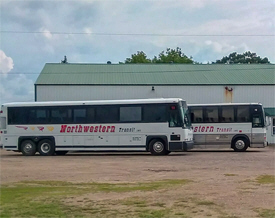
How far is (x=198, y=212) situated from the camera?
867 cm

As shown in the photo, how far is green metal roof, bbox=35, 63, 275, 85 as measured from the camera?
41.2 m

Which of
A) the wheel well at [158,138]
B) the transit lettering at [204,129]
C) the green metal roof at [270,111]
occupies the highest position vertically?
the green metal roof at [270,111]

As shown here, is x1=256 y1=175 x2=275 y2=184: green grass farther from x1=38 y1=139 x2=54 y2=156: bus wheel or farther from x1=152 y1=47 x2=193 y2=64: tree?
x1=152 y1=47 x2=193 y2=64: tree

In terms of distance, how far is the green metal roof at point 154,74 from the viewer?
41.2 m

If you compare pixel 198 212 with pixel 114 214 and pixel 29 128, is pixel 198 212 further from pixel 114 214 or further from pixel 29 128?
pixel 29 128

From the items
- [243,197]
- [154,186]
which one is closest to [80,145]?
[154,186]

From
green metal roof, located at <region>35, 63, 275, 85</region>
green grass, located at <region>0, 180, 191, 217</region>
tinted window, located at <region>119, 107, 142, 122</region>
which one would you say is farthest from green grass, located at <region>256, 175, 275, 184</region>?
green metal roof, located at <region>35, 63, 275, 85</region>

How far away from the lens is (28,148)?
85.7ft

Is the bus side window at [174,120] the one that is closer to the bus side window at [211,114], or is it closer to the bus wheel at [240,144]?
the bus side window at [211,114]

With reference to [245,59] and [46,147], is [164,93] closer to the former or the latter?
[46,147]

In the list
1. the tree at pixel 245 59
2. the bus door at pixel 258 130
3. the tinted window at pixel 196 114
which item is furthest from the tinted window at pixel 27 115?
the tree at pixel 245 59

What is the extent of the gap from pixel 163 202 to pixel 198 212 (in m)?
1.11

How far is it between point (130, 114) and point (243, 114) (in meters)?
7.11

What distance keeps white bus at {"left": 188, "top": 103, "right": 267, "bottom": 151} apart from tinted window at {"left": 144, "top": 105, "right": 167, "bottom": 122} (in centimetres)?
416
